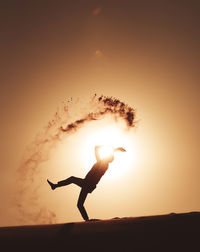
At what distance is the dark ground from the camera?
3178mm

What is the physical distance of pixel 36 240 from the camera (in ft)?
11.4

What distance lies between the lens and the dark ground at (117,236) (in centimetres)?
318

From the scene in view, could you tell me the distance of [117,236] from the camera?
335 cm

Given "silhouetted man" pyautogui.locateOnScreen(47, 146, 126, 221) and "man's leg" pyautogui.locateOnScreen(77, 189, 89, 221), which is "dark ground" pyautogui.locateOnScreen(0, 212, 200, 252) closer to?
"man's leg" pyautogui.locateOnScreen(77, 189, 89, 221)

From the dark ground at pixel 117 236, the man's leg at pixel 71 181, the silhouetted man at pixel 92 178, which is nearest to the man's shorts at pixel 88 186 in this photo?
the silhouetted man at pixel 92 178

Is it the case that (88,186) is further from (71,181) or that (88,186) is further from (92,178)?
(71,181)

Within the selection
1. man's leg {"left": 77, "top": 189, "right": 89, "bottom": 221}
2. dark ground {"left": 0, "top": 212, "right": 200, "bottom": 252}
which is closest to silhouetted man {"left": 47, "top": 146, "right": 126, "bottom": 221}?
man's leg {"left": 77, "top": 189, "right": 89, "bottom": 221}

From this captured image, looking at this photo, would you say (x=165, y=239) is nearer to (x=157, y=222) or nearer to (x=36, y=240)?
(x=157, y=222)

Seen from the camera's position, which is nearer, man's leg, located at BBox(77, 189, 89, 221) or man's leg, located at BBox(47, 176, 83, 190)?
man's leg, located at BBox(77, 189, 89, 221)

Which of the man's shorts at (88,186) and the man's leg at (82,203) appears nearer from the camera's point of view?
the man's leg at (82,203)

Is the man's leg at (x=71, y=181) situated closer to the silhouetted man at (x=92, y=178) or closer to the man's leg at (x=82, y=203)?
the silhouetted man at (x=92, y=178)

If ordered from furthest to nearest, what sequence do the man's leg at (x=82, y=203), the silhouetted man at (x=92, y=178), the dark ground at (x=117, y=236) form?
the silhouetted man at (x=92, y=178) → the man's leg at (x=82, y=203) → the dark ground at (x=117, y=236)

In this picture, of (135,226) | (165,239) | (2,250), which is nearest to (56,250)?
(2,250)

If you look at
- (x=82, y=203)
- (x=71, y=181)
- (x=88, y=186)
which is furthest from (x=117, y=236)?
(x=71, y=181)
